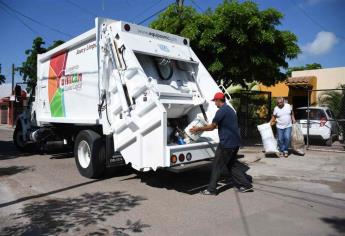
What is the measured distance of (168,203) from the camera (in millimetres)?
6332

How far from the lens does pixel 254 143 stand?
1460cm

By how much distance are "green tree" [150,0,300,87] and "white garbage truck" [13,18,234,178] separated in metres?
3.16

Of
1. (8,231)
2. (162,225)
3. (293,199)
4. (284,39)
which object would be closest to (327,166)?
(293,199)

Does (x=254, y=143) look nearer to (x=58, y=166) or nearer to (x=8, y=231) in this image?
(x=58, y=166)

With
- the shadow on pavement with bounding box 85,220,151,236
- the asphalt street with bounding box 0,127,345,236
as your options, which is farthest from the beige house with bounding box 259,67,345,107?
the shadow on pavement with bounding box 85,220,151,236

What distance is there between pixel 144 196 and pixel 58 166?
4006 mm

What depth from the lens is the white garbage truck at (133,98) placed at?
664cm

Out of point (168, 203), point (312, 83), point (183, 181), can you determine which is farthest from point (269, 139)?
point (312, 83)

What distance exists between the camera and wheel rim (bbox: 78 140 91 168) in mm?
8383

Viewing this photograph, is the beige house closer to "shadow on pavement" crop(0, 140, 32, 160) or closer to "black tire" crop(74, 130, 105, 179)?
"shadow on pavement" crop(0, 140, 32, 160)

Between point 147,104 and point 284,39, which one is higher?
point 284,39

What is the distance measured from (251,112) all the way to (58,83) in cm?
805

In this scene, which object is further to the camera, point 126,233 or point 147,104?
point 147,104

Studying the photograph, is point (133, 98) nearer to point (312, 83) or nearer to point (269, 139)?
point (269, 139)
